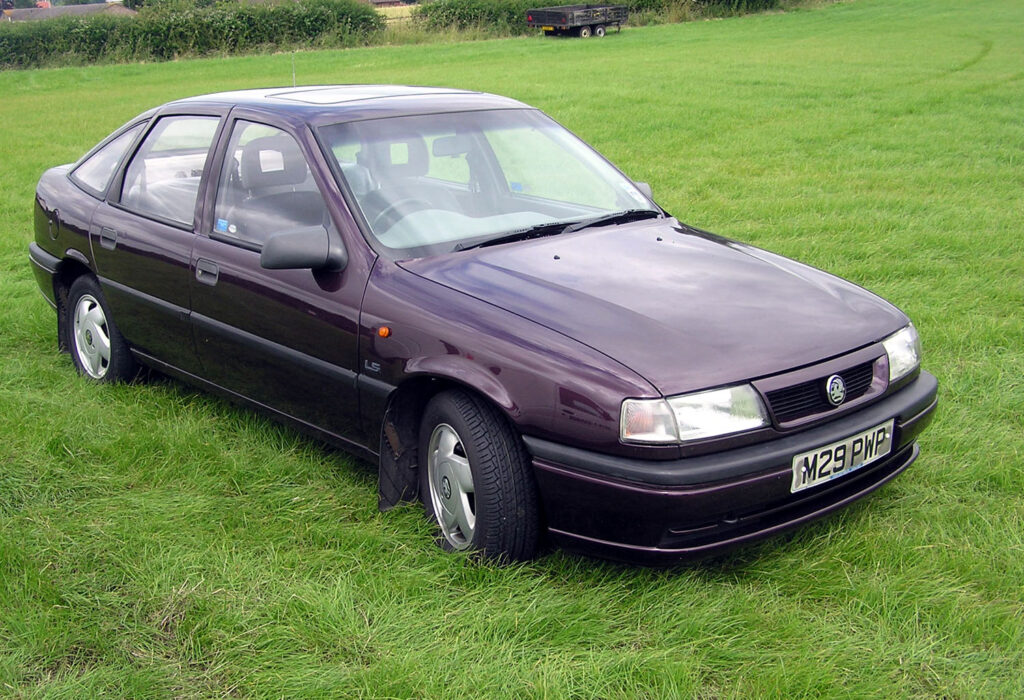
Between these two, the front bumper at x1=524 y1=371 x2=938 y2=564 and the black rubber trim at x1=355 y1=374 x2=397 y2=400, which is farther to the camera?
the black rubber trim at x1=355 y1=374 x2=397 y2=400

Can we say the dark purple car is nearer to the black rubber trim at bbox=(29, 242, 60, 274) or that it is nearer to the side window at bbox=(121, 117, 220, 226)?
the side window at bbox=(121, 117, 220, 226)

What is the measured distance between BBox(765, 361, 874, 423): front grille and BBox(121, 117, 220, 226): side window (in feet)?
8.84

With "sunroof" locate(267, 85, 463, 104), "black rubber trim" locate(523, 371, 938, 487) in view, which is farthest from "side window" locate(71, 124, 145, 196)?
"black rubber trim" locate(523, 371, 938, 487)

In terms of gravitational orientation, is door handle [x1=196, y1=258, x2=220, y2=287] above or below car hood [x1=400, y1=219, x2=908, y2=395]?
below

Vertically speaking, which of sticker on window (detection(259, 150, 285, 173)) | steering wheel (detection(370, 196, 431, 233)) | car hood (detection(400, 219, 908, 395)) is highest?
sticker on window (detection(259, 150, 285, 173))

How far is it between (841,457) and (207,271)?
2.63m

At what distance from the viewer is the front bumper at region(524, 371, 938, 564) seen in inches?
112

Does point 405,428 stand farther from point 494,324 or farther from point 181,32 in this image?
point 181,32

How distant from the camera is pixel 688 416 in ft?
9.43

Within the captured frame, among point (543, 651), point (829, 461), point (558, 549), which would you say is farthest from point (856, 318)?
point (543, 651)

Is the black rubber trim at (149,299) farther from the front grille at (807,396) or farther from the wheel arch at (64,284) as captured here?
the front grille at (807,396)

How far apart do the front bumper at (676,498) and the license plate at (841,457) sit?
0.02 meters

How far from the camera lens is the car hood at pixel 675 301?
3.01m

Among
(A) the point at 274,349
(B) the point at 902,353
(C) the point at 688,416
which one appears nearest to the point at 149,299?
(A) the point at 274,349
